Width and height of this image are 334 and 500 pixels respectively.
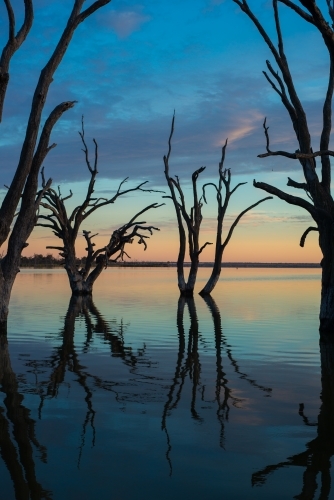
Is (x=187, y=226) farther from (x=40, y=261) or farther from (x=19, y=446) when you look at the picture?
(x=40, y=261)

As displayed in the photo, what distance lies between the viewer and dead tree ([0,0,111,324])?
12562 mm

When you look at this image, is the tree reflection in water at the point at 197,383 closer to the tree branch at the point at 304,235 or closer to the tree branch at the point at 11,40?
the tree branch at the point at 304,235

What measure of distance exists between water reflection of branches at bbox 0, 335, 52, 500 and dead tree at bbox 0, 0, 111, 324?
6.68 m

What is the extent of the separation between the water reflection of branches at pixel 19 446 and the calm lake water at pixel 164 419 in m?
0.01

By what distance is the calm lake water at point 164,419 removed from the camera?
3756mm

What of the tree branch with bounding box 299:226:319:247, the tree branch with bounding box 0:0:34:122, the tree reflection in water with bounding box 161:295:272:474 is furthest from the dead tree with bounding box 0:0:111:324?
the tree branch with bounding box 299:226:319:247

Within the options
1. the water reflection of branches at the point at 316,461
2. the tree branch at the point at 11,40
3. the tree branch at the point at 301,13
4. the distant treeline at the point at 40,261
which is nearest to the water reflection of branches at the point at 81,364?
the water reflection of branches at the point at 316,461

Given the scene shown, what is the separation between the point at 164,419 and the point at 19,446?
4.56 ft

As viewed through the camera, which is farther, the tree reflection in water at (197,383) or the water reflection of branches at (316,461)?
the tree reflection in water at (197,383)

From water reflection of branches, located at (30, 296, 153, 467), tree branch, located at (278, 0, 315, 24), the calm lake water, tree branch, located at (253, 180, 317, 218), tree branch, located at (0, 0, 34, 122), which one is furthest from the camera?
tree branch, located at (253, 180, 317, 218)

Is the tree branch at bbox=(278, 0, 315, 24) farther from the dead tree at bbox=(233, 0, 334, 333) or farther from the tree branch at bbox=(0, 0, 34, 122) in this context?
the tree branch at bbox=(0, 0, 34, 122)

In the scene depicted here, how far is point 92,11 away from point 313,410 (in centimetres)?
1116

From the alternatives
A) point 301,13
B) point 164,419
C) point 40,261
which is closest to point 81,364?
point 164,419

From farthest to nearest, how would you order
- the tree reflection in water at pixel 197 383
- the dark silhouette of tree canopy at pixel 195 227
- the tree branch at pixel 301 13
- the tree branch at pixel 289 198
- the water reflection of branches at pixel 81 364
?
the dark silhouette of tree canopy at pixel 195 227, the tree branch at pixel 289 198, the tree branch at pixel 301 13, the water reflection of branches at pixel 81 364, the tree reflection in water at pixel 197 383
